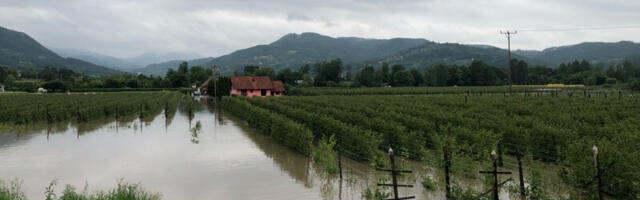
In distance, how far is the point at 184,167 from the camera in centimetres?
1708

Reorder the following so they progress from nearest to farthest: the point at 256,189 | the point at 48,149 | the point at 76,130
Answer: the point at 256,189, the point at 48,149, the point at 76,130

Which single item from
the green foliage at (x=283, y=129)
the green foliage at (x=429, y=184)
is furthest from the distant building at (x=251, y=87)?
the green foliage at (x=429, y=184)

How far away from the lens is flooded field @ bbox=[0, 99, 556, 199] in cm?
1352

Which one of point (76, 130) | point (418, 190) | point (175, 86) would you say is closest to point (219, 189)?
point (418, 190)

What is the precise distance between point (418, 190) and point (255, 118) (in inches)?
762

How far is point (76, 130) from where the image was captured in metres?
29.2

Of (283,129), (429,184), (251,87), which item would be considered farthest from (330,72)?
(429,184)

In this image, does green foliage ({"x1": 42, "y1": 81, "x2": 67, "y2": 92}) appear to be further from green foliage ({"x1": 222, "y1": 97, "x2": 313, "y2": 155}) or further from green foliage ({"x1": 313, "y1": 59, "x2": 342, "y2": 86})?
green foliage ({"x1": 222, "y1": 97, "x2": 313, "y2": 155})

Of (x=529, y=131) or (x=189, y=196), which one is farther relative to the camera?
(x=529, y=131)

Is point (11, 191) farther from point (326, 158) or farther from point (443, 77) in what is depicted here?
point (443, 77)

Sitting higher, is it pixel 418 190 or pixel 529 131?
pixel 529 131

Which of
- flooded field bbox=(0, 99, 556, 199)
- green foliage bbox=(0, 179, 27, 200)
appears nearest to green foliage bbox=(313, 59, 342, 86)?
flooded field bbox=(0, 99, 556, 199)

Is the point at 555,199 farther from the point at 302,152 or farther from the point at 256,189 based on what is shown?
the point at 302,152

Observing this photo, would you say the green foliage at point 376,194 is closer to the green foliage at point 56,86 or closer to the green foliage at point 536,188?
the green foliage at point 536,188
